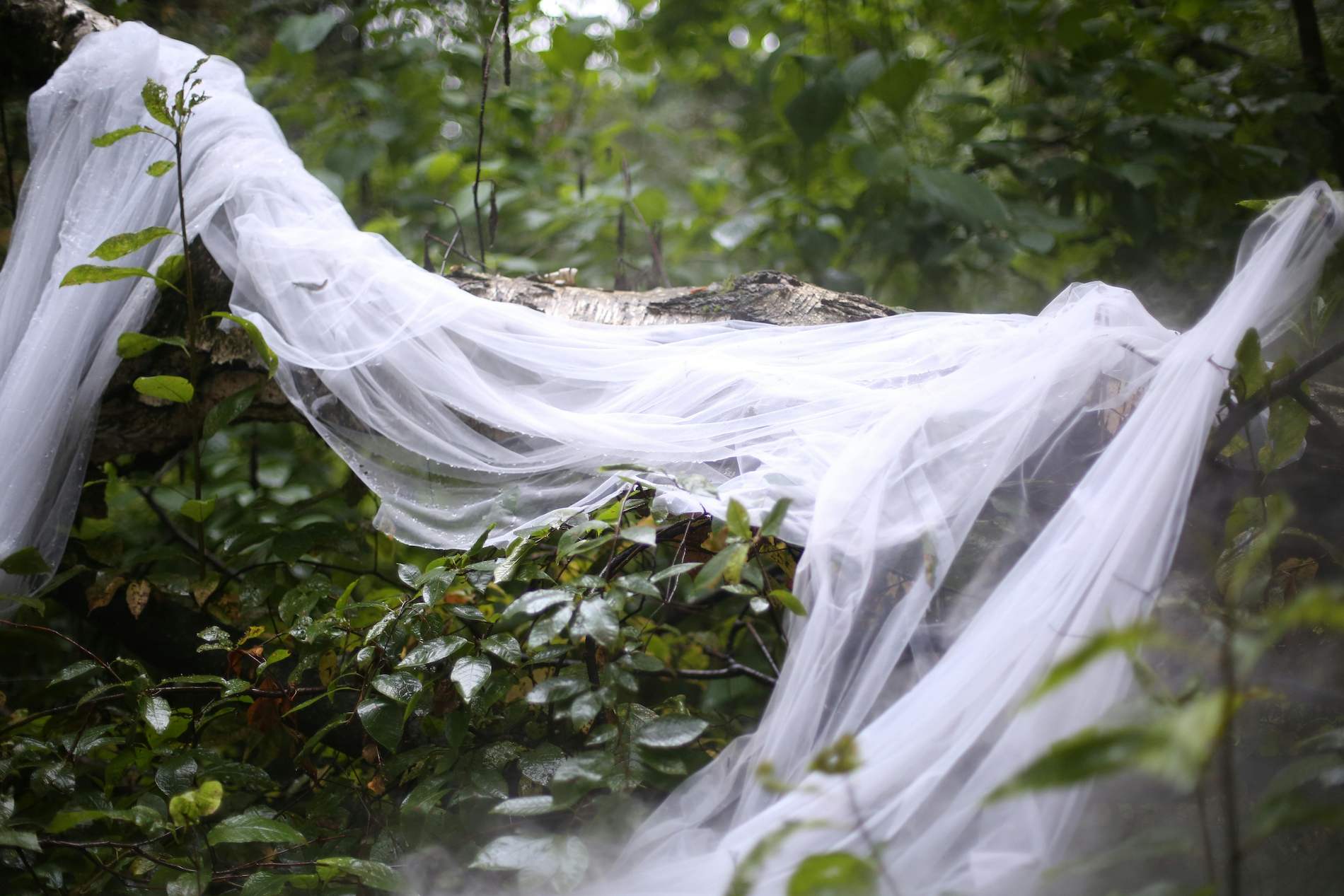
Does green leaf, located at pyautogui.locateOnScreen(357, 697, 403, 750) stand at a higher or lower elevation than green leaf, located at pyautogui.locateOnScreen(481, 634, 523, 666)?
lower

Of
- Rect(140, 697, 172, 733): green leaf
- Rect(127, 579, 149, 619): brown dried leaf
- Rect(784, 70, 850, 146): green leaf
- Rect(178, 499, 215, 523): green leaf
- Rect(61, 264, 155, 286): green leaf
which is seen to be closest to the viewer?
Rect(140, 697, 172, 733): green leaf

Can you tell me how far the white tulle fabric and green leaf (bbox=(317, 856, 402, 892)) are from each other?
266 mm

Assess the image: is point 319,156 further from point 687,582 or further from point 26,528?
point 687,582

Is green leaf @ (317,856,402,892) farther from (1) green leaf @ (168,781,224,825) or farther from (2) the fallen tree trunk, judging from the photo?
(2) the fallen tree trunk

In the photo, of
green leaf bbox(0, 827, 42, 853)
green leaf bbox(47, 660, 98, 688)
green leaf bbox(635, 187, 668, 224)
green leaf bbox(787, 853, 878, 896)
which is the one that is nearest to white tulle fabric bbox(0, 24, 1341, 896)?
green leaf bbox(787, 853, 878, 896)

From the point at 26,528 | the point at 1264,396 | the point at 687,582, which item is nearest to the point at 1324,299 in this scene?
the point at 1264,396

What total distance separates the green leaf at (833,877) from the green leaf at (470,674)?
459 millimetres

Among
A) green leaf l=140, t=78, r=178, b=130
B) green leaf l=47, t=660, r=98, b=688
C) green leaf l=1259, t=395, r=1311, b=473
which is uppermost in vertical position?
green leaf l=140, t=78, r=178, b=130

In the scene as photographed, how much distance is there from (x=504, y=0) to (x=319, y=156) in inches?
57.8

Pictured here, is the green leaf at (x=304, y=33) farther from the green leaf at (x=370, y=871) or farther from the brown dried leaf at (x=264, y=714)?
the green leaf at (x=370, y=871)

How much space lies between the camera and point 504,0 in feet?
4.73

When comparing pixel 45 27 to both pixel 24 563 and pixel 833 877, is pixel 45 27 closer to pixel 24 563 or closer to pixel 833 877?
pixel 24 563

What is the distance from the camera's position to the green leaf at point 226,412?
4.03ft

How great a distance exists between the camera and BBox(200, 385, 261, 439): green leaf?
1.23 m
